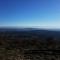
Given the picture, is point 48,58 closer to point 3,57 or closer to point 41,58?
point 41,58

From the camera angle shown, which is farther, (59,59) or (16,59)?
(59,59)

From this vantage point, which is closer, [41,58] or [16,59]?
[16,59]

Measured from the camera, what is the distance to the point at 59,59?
1773cm

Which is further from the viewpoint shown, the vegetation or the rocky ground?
the vegetation

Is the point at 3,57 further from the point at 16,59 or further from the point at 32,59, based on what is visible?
the point at 32,59

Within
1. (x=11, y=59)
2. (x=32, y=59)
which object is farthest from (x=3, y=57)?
(x=32, y=59)

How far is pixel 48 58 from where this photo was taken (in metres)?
Result: 17.9

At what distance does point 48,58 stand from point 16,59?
5.66 meters

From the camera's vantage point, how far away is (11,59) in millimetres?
12344

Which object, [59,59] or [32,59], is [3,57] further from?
[59,59]

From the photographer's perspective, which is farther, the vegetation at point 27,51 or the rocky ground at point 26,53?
the vegetation at point 27,51

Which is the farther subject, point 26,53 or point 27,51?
point 27,51

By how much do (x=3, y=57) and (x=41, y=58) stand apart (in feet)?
21.2

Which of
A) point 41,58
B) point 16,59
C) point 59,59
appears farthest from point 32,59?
point 16,59
